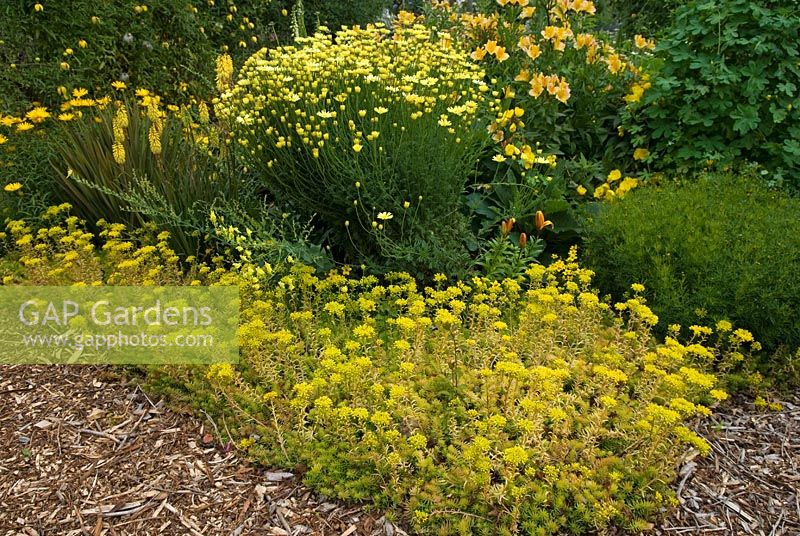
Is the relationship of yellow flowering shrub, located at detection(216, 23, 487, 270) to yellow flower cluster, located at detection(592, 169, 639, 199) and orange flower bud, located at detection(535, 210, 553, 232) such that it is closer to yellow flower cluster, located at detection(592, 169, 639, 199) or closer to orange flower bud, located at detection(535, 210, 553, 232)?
orange flower bud, located at detection(535, 210, 553, 232)

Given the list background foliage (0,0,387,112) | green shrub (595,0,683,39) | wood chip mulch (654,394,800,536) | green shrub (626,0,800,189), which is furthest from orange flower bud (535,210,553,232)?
green shrub (595,0,683,39)

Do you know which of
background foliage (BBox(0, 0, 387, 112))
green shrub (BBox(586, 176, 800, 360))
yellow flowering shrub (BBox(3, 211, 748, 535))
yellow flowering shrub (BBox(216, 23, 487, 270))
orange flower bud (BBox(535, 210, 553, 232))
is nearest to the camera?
yellow flowering shrub (BBox(3, 211, 748, 535))

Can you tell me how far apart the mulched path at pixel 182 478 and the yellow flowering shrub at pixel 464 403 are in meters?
0.10

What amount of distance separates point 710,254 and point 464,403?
1.49m

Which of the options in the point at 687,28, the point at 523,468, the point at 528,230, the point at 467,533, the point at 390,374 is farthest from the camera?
the point at 687,28

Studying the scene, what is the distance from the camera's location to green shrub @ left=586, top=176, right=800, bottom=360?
317 centimetres

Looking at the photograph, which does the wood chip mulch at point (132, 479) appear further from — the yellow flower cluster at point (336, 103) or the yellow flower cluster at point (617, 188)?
the yellow flower cluster at point (617, 188)

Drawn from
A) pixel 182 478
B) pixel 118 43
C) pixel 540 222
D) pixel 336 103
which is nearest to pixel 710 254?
pixel 540 222

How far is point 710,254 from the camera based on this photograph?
129 inches

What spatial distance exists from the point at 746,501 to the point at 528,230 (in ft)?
6.46

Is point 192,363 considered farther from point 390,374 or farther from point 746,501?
point 746,501

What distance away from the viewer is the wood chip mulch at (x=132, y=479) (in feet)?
7.74

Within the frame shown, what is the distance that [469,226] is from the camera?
410 cm

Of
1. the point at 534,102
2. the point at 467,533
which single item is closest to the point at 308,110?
the point at 534,102
